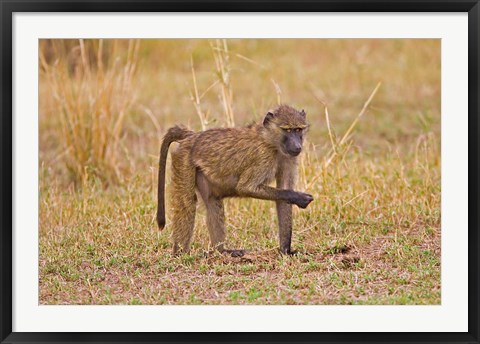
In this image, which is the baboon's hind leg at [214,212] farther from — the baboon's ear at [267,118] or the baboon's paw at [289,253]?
the baboon's ear at [267,118]

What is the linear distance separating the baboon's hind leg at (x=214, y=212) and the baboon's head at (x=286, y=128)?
0.69 m

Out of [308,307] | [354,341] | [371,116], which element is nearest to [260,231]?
[308,307]

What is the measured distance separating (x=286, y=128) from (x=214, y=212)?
93cm

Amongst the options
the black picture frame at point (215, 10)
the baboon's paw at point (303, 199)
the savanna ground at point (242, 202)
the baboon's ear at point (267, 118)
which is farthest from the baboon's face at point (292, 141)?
the black picture frame at point (215, 10)

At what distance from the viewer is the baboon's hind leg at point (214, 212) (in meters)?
7.61

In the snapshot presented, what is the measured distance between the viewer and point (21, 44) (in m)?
6.19

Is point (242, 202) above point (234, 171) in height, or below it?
below

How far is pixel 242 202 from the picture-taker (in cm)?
899

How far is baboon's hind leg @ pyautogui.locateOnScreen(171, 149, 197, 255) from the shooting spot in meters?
7.57

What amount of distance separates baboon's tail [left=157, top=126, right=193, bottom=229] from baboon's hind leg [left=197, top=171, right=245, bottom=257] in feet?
1.04

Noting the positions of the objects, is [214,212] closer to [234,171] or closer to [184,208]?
[184,208]

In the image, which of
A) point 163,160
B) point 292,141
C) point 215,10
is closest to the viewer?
point 215,10

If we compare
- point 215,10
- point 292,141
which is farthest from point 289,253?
point 215,10

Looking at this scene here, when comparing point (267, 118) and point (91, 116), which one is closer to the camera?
point (267, 118)
